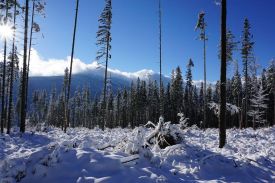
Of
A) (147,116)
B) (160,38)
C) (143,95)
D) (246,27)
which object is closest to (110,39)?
(160,38)

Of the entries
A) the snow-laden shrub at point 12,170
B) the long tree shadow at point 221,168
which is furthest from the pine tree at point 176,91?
the snow-laden shrub at point 12,170

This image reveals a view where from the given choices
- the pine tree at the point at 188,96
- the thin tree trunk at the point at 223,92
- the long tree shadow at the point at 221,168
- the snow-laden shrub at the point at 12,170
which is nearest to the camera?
the snow-laden shrub at the point at 12,170

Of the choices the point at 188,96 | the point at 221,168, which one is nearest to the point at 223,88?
the point at 221,168

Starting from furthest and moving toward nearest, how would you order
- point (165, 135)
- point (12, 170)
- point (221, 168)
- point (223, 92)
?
point (223, 92), point (165, 135), point (221, 168), point (12, 170)

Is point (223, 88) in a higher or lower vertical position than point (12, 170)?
higher

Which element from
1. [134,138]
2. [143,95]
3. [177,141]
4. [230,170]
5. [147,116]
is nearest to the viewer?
[230,170]

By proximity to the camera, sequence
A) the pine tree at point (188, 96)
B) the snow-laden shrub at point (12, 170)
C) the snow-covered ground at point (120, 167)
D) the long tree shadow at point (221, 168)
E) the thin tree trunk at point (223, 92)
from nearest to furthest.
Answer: the snow-laden shrub at point (12, 170) < the snow-covered ground at point (120, 167) < the long tree shadow at point (221, 168) < the thin tree trunk at point (223, 92) < the pine tree at point (188, 96)

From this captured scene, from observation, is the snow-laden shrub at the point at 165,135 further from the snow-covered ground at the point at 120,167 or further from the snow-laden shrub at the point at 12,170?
the snow-laden shrub at the point at 12,170

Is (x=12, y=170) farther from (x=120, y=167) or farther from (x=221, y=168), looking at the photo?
(x=221, y=168)

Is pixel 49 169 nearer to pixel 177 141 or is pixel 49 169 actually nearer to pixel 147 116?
pixel 177 141

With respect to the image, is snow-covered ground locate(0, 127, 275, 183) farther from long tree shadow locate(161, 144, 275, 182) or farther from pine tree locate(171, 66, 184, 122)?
pine tree locate(171, 66, 184, 122)

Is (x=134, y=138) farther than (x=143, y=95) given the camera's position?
No

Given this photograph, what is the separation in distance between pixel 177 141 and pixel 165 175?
185 inches

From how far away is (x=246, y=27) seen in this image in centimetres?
4403
